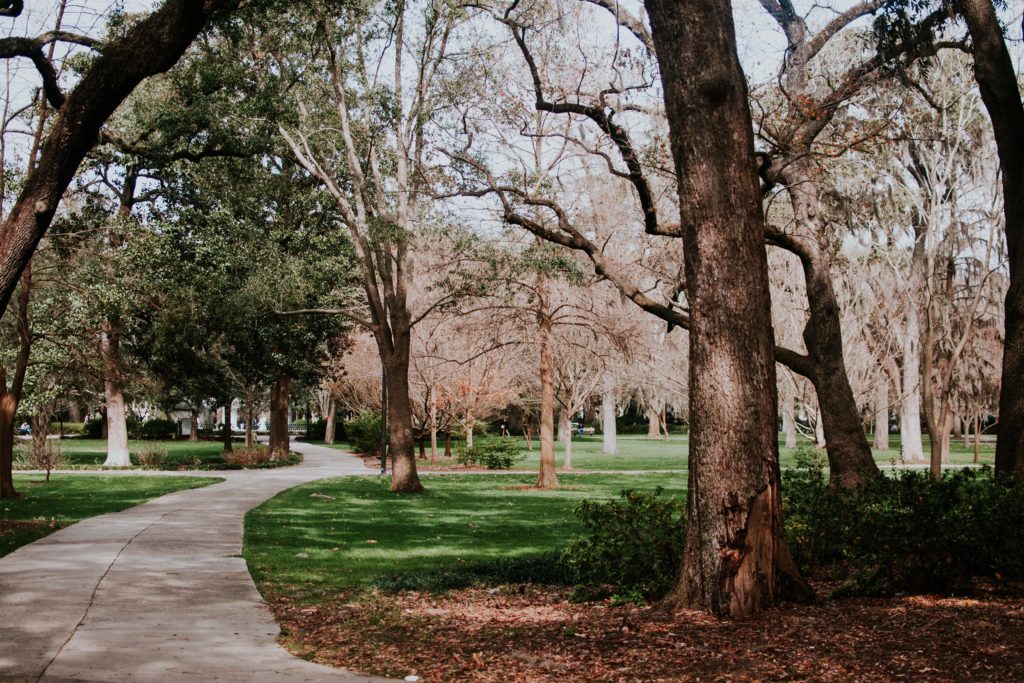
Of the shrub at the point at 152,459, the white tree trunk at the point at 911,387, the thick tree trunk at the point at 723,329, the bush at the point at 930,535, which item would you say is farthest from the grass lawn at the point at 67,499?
the white tree trunk at the point at 911,387

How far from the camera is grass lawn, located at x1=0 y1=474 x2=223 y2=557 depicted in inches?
488

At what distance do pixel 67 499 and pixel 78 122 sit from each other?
12700 millimetres

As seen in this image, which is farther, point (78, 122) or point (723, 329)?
point (78, 122)

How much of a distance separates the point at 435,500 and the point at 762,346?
13.7 meters

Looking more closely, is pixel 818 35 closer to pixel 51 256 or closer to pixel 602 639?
pixel 602 639

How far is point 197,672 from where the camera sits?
5.41 m

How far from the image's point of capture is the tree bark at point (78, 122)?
7414 millimetres

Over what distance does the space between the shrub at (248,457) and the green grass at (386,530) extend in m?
10.2

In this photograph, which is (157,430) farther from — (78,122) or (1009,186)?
(1009,186)

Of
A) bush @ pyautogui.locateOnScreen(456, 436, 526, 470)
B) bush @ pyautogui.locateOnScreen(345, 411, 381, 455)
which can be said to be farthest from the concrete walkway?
bush @ pyautogui.locateOnScreen(345, 411, 381, 455)

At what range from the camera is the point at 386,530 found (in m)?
13.9

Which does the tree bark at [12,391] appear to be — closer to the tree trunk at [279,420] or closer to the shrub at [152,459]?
the shrub at [152,459]

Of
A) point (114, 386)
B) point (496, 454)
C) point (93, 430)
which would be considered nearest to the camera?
point (114, 386)

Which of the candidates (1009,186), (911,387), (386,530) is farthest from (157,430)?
(1009,186)
